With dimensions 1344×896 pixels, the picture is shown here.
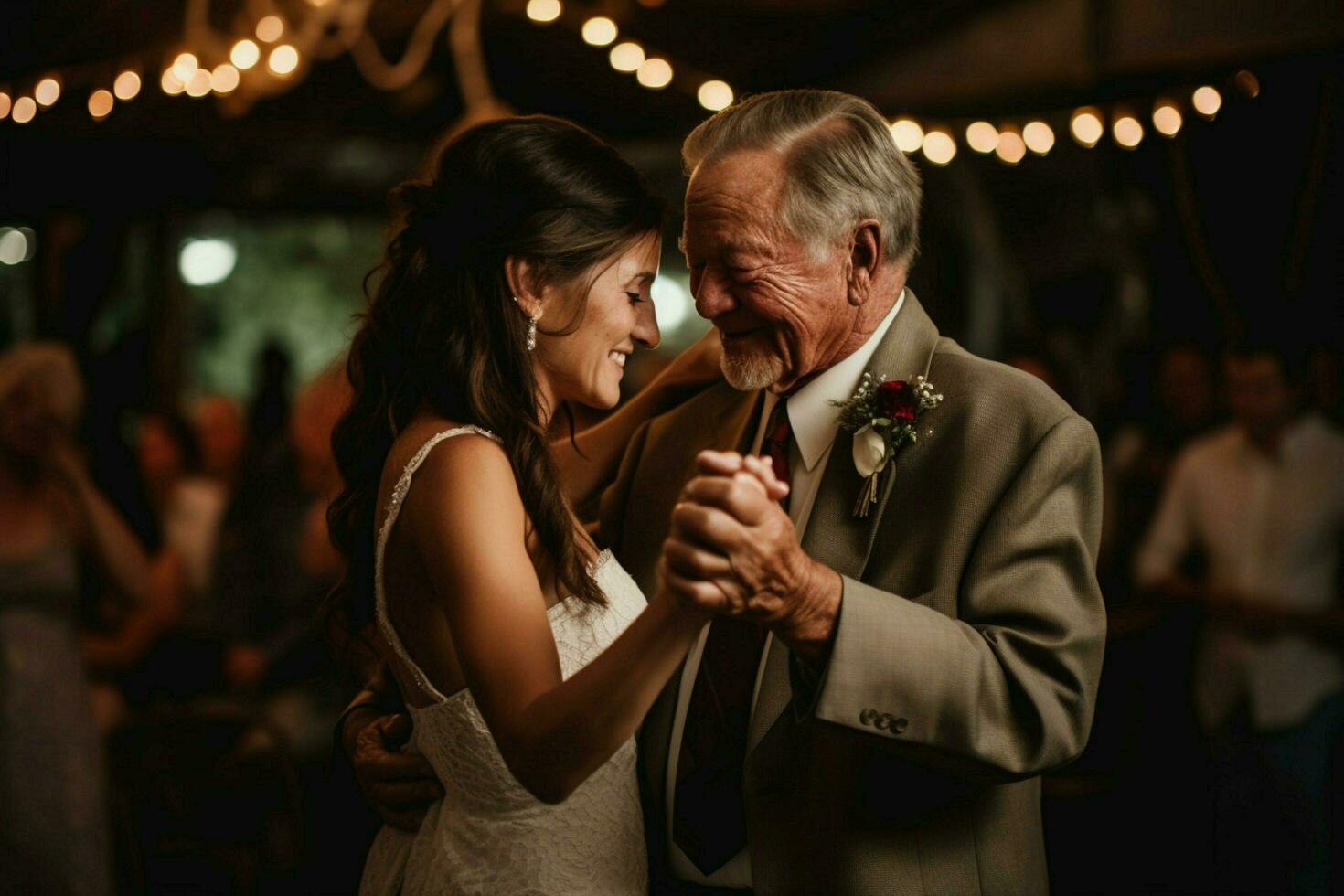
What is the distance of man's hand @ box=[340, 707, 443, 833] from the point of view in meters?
2.19

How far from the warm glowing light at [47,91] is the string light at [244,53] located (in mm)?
778

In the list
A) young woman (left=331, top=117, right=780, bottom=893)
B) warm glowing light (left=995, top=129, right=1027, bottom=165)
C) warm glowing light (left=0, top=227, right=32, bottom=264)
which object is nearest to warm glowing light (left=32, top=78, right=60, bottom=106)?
warm glowing light (left=0, top=227, right=32, bottom=264)

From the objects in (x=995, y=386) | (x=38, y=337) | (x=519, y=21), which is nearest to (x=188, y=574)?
(x=519, y=21)

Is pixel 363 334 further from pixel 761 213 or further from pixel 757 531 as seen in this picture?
pixel 757 531

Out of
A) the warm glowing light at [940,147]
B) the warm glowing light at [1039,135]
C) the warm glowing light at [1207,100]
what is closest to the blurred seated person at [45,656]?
the warm glowing light at [940,147]

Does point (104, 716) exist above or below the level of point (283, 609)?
below

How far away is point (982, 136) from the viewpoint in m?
5.34

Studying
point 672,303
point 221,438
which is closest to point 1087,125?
point 221,438

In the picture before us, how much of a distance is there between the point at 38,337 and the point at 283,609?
434 centimetres

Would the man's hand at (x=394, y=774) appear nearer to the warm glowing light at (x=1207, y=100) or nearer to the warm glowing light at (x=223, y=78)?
the warm glowing light at (x=1207, y=100)

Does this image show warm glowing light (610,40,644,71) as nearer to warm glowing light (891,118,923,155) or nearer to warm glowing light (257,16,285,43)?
warm glowing light (891,118,923,155)

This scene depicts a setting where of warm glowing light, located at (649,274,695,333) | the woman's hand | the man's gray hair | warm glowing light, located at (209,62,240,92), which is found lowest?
the woman's hand

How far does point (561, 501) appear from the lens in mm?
2047

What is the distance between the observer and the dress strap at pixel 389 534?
6.41 ft
